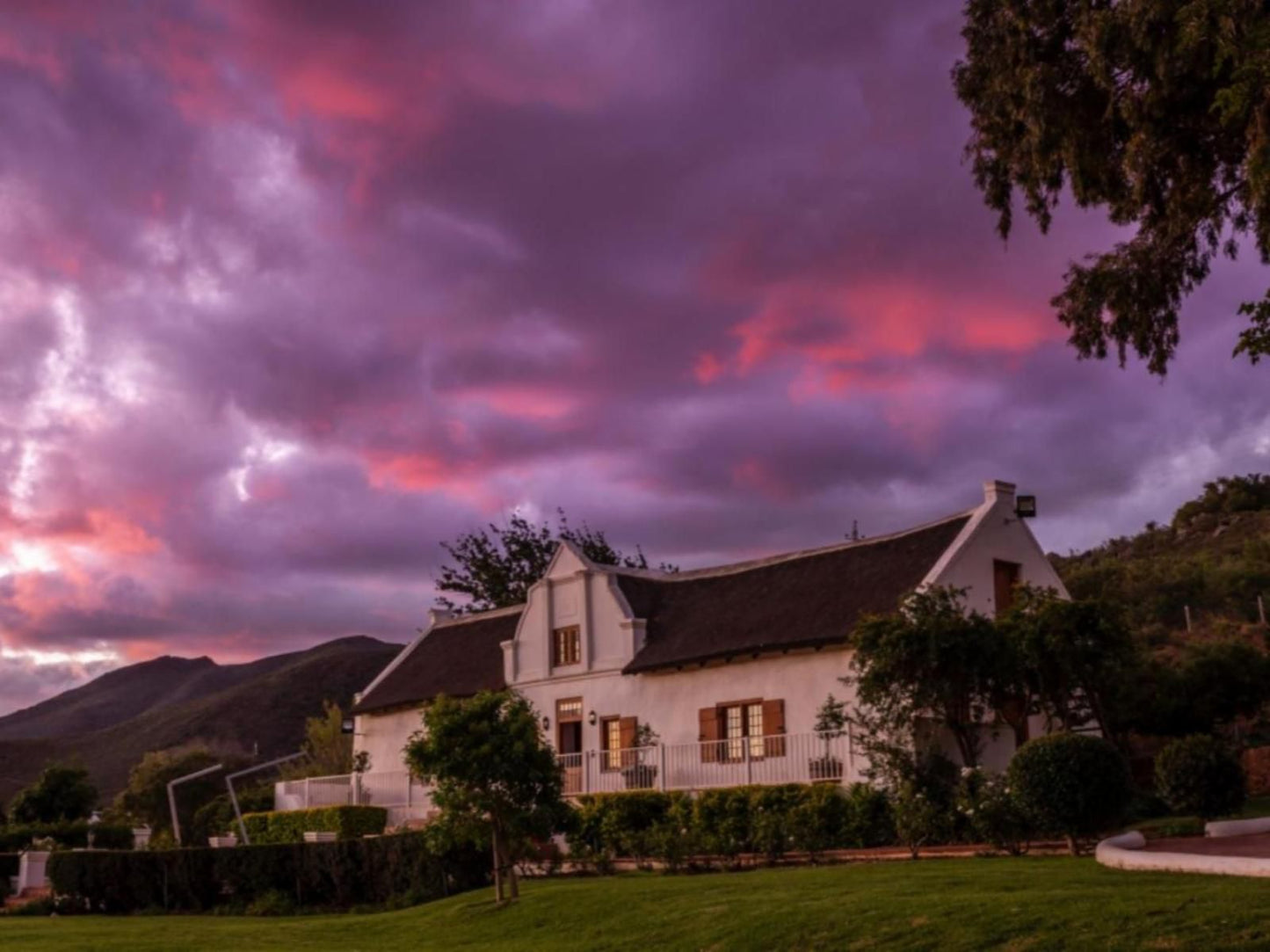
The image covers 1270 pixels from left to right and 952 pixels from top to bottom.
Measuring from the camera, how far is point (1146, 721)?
108ft

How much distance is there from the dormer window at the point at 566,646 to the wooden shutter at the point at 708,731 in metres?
5.07

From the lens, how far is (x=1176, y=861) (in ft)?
54.5

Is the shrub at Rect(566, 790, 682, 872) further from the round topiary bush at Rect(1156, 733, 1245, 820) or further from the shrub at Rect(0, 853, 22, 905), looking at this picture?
the shrub at Rect(0, 853, 22, 905)

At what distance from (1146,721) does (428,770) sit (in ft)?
59.7

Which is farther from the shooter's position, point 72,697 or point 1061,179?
point 72,697

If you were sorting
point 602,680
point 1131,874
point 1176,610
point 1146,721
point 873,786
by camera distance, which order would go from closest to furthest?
1. point 1131,874
2. point 873,786
3. point 1146,721
4. point 602,680
5. point 1176,610

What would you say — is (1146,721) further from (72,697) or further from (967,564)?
(72,697)

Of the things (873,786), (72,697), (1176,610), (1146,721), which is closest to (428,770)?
(873,786)

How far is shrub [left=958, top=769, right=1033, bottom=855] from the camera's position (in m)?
22.1

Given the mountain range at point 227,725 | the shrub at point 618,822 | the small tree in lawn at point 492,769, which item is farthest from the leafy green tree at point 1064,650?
the mountain range at point 227,725

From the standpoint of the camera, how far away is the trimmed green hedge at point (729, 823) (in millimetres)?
26000

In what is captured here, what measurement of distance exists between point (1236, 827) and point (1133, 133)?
33.4 feet

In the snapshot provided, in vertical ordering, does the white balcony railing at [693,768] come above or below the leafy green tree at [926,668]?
below

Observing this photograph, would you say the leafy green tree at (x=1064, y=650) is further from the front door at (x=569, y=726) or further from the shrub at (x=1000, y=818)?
the front door at (x=569, y=726)
